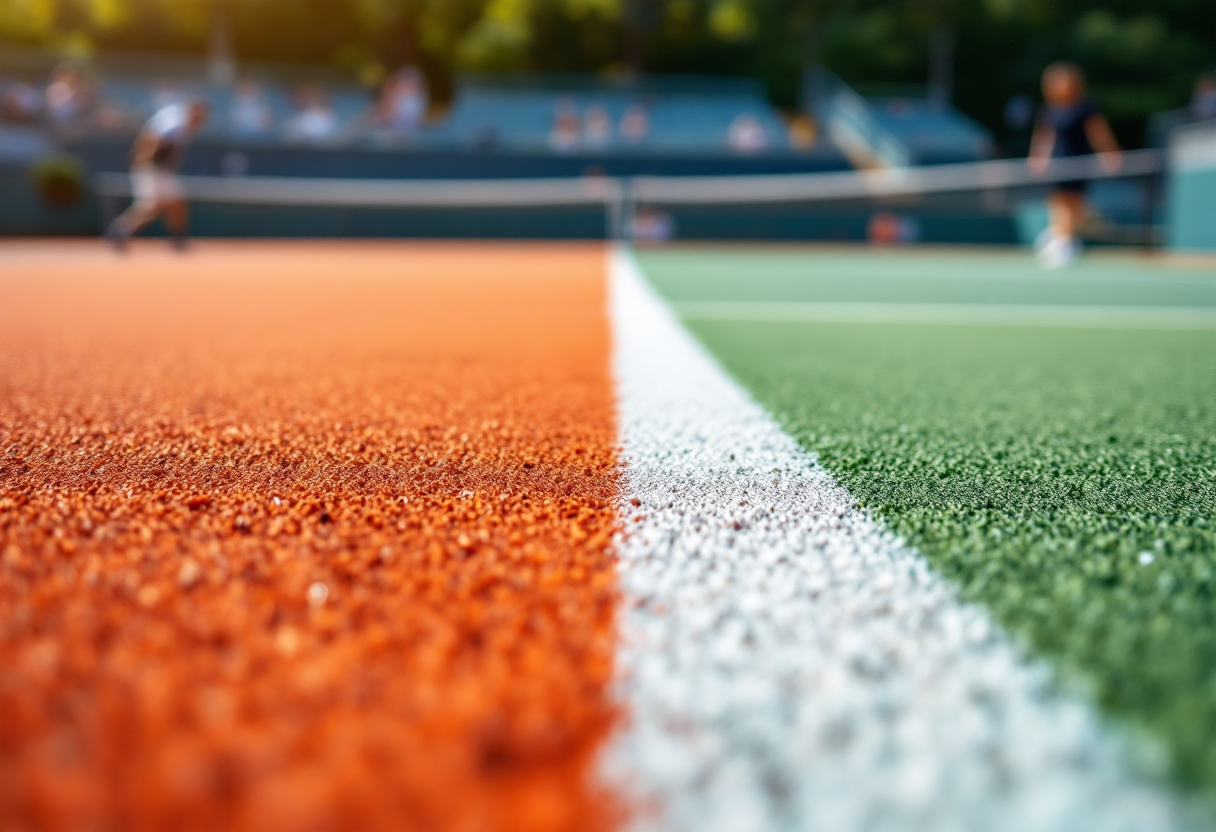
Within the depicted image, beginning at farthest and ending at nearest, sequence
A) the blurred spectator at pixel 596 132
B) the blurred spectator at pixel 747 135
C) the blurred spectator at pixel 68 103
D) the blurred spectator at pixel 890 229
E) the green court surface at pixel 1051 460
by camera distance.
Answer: the blurred spectator at pixel 596 132 → the blurred spectator at pixel 747 135 → the blurred spectator at pixel 68 103 → the blurred spectator at pixel 890 229 → the green court surface at pixel 1051 460

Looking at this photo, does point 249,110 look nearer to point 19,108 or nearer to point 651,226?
point 19,108

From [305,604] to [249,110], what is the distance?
71.6ft

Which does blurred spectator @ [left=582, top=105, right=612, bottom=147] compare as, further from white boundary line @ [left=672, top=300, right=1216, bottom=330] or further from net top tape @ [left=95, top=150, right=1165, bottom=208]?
white boundary line @ [left=672, top=300, right=1216, bottom=330]

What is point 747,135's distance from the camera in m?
19.7

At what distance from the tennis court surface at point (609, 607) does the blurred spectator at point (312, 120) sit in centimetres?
1689

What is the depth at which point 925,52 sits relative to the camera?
32812mm

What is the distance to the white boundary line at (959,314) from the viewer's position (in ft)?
12.9

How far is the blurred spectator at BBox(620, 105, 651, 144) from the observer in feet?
69.6

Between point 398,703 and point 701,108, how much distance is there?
24.7m

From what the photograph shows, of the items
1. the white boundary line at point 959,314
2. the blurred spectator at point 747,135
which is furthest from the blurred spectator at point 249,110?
the white boundary line at point 959,314

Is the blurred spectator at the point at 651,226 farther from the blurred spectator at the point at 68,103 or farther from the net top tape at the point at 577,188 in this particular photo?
the blurred spectator at the point at 68,103

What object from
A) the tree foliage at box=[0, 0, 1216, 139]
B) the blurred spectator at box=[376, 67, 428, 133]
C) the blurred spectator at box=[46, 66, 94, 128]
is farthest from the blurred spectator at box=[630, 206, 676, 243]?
the tree foliage at box=[0, 0, 1216, 139]

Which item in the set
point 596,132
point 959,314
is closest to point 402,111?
point 596,132

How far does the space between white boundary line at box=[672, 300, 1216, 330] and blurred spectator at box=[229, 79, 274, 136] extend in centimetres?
1727
